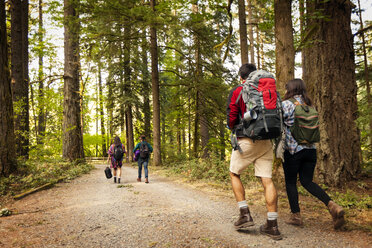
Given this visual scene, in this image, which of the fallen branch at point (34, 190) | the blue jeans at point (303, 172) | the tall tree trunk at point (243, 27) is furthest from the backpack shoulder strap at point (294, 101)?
the tall tree trunk at point (243, 27)

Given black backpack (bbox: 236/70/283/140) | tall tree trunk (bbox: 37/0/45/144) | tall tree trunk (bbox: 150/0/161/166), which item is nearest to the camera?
black backpack (bbox: 236/70/283/140)

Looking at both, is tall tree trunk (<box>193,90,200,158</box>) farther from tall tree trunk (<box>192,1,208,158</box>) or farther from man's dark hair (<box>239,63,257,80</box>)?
man's dark hair (<box>239,63,257,80</box>)

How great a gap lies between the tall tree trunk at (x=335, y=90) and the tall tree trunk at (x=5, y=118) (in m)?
8.74

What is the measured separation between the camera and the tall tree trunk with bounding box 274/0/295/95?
19.0 ft

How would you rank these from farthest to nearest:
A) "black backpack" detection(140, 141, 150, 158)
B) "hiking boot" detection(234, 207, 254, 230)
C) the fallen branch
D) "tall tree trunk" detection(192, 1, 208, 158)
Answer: "tall tree trunk" detection(192, 1, 208, 158) < "black backpack" detection(140, 141, 150, 158) < the fallen branch < "hiking boot" detection(234, 207, 254, 230)

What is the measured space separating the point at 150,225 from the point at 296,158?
244 cm

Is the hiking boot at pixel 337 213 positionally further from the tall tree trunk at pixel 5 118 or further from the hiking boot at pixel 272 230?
the tall tree trunk at pixel 5 118

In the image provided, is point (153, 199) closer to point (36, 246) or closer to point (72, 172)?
point (36, 246)

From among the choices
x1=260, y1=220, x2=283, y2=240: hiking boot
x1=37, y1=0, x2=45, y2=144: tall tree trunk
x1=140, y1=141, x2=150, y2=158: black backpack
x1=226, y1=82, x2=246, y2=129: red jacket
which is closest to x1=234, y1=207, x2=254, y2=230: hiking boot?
x1=260, y1=220, x2=283, y2=240: hiking boot

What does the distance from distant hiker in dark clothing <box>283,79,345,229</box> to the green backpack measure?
40 millimetres

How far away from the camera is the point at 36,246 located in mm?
3148

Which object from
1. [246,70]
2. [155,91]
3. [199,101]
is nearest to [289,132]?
[246,70]

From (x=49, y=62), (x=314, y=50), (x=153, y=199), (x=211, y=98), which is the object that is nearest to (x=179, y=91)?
(x=211, y=98)

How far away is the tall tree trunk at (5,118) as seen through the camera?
6.92 m
